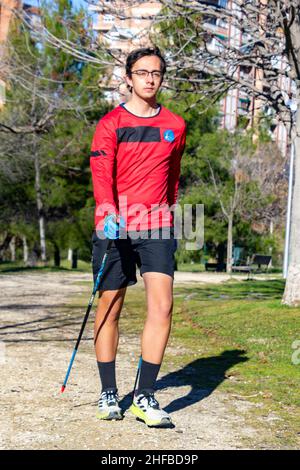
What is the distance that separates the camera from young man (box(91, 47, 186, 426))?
4211 mm

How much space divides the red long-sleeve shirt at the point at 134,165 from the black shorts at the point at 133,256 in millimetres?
72

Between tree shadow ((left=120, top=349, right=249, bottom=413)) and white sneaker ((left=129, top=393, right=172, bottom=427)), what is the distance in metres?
0.34

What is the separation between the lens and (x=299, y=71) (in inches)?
410

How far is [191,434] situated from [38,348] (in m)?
3.13

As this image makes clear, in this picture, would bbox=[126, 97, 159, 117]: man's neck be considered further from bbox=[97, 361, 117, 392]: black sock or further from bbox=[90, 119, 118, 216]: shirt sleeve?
bbox=[97, 361, 117, 392]: black sock

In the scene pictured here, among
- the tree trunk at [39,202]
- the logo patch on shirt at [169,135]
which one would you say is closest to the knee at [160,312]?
the logo patch on shirt at [169,135]

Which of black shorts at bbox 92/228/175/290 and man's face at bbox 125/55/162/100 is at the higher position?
man's face at bbox 125/55/162/100

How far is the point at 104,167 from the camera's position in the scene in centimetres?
420

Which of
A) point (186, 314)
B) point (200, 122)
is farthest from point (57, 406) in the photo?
point (200, 122)

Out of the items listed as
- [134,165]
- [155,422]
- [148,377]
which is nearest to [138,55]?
[134,165]

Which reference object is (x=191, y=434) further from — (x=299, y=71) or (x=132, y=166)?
(x=299, y=71)

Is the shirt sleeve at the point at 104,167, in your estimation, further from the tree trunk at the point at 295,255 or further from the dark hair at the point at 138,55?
the tree trunk at the point at 295,255

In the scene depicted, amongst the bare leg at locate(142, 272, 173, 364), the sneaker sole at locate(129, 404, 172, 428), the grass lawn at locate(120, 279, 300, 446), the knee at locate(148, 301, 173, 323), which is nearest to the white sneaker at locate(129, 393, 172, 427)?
the sneaker sole at locate(129, 404, 172, 428)

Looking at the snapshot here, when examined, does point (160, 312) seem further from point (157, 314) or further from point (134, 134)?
point (134, 134)
